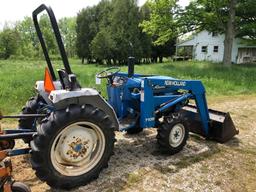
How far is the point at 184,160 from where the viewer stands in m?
4.39

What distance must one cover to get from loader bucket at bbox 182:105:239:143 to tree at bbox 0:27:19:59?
2200 inches

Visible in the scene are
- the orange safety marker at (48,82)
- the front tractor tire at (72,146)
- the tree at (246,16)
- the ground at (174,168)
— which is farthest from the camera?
the tree at (246,16)

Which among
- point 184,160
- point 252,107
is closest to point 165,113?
point 184,160

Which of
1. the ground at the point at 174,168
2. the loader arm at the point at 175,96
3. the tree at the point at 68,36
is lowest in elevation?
the ground at the point at 174,168

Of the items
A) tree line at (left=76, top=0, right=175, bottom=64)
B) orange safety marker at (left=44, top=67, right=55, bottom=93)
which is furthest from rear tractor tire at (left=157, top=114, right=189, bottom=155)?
tree line at (left=76, top=0, right=175, bottom=64)

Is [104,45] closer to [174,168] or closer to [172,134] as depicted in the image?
[172,134]

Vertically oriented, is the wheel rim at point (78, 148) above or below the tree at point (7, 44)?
below

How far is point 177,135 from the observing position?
461cm

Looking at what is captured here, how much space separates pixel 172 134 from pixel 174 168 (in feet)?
1.92

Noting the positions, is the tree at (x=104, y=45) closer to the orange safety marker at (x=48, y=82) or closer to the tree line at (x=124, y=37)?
the tree line at (x=124, y=37)

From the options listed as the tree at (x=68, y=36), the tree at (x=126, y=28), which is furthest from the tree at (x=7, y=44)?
the tree at (x=126, y=28)

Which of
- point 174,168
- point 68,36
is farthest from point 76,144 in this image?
point 68,36

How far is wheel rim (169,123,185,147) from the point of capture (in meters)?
4.51

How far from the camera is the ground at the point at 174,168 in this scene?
11.9 feet
